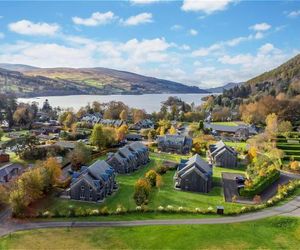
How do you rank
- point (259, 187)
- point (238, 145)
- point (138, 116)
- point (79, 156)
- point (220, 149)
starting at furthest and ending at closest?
1. point (138, 116)
2. point (238, 145)
3. point (220, 149)
4. point (79, 156)
5. point (259, 187)

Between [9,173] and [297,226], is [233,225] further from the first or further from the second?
[9,173]

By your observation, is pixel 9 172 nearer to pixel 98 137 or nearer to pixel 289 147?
pixel 98 137

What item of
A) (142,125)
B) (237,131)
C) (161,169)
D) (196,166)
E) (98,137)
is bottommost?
(161,169)

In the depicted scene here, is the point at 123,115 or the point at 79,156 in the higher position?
the point at 123,115

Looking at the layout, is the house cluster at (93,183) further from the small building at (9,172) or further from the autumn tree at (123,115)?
the autumn tree at (123,115)

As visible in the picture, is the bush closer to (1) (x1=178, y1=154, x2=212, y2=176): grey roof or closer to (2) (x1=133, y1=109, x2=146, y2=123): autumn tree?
(1) (x1=178, y1=154, x2=212, y2=176): grey roof

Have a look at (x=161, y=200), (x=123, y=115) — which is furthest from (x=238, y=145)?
(x=123, y=115)

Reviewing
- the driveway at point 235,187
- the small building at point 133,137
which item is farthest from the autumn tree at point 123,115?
the driveway at point 235,187
